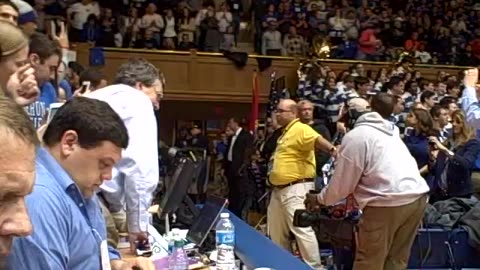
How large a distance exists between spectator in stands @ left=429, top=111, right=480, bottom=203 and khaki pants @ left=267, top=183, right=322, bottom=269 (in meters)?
1.15

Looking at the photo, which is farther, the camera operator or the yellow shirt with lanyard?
the yellow shirt with lanyard

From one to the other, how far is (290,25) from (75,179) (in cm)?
1433

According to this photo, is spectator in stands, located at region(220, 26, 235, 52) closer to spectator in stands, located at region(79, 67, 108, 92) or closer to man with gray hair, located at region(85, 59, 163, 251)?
spectator in stands, located at region(79, 67, 108, 92)

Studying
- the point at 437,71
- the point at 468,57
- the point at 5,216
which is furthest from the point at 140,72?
the point at 468,57

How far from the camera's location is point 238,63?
15.0 m

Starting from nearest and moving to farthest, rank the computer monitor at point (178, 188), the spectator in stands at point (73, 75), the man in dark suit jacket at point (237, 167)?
the computer monitor at point (178, 188) < the spectator in stands at point (73, 75) < the man in dark suit jacket at point (237, 167)

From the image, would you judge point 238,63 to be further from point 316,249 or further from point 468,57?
point 316,249

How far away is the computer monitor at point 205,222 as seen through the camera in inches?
145

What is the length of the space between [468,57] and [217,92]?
6.21 m

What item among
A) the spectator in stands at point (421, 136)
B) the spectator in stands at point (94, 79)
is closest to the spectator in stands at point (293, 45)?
the spectator in stands at point (421, 136)

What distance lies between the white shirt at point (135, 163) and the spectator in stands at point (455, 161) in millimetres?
3532

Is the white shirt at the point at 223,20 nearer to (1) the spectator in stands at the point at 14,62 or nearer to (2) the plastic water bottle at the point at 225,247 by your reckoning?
(2) the plastic water bottle at the point at 225,247

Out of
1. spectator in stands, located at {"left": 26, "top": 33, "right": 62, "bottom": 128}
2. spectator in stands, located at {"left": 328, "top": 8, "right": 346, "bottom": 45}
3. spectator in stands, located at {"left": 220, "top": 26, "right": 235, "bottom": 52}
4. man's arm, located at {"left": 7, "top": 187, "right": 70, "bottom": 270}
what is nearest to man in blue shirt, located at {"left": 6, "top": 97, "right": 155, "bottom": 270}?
man's arm, located at {"left": 7, "top": 187, "right": 70, "bottom": 270}

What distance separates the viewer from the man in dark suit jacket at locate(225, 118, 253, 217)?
29.7 feet
